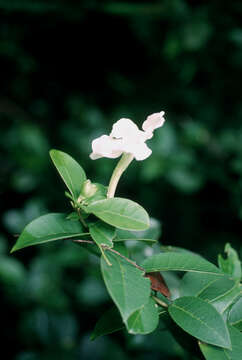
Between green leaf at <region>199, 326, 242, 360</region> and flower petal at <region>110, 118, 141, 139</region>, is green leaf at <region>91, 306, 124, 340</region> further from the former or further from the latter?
flower petal at <region>110, 118, 141, 139</region>

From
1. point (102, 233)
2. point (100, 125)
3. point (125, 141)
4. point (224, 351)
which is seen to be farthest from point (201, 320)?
point (100, 125)

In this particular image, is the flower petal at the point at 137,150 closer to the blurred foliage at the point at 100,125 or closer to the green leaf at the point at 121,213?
the green leaf at the point at 121,213

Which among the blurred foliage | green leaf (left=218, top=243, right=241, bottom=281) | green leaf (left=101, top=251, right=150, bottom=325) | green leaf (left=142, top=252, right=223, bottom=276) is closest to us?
green leaf (left=101, top=251, right=150, bottom=325)

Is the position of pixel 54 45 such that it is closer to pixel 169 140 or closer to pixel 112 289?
pixel 169 140

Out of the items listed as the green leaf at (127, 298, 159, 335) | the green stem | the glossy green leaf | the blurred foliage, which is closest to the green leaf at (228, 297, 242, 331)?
the glossy green leaf

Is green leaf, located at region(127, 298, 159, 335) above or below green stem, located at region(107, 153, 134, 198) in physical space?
below
